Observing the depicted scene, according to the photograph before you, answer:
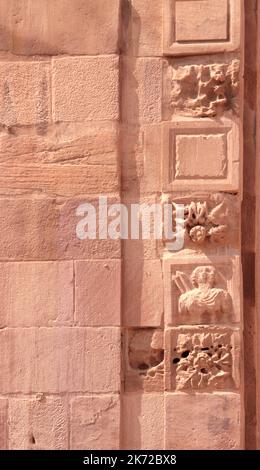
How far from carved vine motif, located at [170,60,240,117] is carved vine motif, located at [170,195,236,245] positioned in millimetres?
657

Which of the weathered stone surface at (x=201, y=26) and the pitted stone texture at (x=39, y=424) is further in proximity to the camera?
the weathered stone surface at (x=201, y=26)

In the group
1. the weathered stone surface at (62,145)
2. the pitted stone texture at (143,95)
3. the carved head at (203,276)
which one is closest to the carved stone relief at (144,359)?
the carved head at (203,276)

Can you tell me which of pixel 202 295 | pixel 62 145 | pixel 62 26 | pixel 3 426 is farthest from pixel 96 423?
pixel 62 26

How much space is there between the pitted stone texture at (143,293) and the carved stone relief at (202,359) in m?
0.19

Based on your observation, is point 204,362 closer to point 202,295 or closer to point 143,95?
point 202,295

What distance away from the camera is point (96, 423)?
21.2ft

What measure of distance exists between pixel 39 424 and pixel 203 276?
1.59m

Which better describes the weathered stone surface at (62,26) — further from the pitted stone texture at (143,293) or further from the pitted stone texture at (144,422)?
the pitted stone texture at (144,422)

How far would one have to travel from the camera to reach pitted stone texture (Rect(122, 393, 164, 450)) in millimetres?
6496

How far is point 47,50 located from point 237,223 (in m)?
1.88

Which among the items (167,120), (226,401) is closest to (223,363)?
(226,401)

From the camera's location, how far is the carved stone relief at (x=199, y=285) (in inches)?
257

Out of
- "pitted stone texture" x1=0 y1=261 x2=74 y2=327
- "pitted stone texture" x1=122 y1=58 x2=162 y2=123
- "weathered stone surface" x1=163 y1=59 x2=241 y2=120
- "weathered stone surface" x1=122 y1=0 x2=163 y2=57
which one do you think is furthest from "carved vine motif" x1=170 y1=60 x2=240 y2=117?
"pitted stone texture" x1=0 y1=261 x2=74 y2=327

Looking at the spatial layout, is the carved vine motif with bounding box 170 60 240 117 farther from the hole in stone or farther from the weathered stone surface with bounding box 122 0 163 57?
the hole in stone
